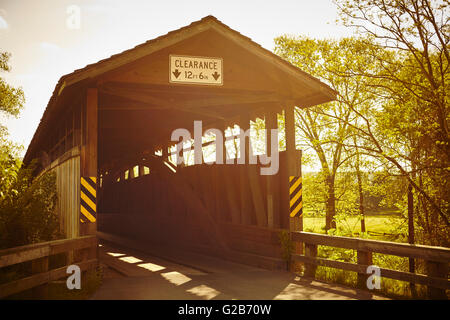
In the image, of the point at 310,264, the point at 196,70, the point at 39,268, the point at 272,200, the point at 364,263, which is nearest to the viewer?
the point at 39,268

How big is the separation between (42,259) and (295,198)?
534 cm

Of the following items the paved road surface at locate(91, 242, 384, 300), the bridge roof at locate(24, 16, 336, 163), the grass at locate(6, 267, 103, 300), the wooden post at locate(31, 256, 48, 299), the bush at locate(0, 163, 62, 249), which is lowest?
the paved road surface at locate(91, 242, 384, 300)

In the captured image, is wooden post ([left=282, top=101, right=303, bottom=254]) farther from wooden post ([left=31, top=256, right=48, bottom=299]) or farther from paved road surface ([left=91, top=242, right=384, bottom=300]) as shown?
wooden post ([left=31, top=256, right=48, bottom=299])

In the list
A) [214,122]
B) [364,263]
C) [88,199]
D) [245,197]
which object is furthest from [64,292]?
[214,122]

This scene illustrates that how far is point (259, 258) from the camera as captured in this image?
10.2 meters

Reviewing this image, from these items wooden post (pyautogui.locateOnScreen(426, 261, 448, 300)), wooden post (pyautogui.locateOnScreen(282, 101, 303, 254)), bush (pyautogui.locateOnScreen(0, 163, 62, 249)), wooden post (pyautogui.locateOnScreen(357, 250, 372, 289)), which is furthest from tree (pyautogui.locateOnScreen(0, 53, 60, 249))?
wooden post (pyautogui.locateOnScreen(426, 261, 448, 300))

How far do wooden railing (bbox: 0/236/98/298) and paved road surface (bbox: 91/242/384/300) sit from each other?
62cm

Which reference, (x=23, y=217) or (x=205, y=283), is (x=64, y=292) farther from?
(x=23, y=217)

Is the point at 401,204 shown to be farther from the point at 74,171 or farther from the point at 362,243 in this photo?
the point at 74,171

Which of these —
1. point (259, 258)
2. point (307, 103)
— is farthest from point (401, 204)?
point (259, 258)

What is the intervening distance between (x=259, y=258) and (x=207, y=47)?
16.0 feet

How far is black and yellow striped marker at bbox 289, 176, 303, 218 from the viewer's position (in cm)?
983

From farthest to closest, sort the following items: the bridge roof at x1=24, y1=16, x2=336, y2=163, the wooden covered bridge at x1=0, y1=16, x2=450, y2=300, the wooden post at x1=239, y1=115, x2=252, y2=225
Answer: the wooden post at x1=239, y1=115, x2=252, y2=225
the bridge roof at x1=24, y1=16, x2=336, y2=163
the wooden covered bridge at x1=0, y1=16, x2=450, y2=300

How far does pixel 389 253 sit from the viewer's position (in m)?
6.78
